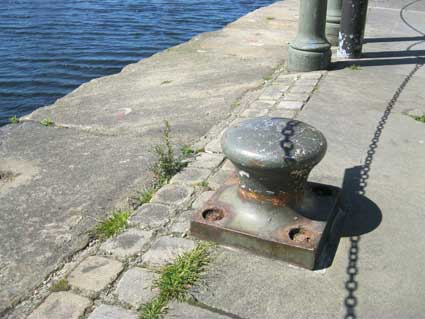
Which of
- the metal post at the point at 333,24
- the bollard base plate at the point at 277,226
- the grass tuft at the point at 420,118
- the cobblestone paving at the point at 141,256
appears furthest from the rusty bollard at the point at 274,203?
the metal post at the point at 333,24

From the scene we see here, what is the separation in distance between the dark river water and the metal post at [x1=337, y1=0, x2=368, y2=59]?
4.40 meters

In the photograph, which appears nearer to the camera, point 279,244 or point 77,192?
point 279,244

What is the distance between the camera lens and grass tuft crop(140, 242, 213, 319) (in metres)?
2.48

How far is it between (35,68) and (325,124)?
6.55 metres

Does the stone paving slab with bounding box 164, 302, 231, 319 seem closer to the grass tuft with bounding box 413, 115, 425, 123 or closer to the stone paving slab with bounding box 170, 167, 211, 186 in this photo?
the stone paving slab with bounding box 170, 167, 211, 186

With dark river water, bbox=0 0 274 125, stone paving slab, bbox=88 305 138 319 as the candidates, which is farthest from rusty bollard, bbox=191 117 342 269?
dark river water, bbox=0 0 274 125

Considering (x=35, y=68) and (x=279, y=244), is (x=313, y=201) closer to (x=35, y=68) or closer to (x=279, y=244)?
(x=279, y=244)

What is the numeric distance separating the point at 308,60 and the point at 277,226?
12.0 feet

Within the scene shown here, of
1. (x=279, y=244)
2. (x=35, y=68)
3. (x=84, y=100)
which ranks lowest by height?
(x=35, y=68)

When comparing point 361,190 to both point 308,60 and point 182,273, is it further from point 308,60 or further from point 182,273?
point 308,60

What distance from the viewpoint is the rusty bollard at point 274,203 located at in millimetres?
2777

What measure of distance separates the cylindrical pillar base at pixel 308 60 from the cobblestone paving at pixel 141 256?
2426 millimetres

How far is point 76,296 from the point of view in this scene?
260 cm

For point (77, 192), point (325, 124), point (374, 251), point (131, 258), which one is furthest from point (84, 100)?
point (374, 251)
